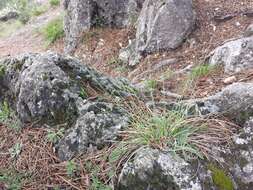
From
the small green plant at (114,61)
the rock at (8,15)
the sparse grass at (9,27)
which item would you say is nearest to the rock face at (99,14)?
the small green plant at (114,61)

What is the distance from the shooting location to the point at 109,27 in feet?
24.5

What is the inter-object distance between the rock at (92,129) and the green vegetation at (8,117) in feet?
1.65

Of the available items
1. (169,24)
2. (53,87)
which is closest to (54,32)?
(169,24)

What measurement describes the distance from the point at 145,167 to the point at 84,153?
0.51m

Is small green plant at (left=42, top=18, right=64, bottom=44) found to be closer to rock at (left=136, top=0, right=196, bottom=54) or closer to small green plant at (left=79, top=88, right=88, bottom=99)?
rock at (left=136, top=0, right=196, bottom=54)

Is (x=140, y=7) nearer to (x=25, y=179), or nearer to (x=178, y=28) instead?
(x=178, y=28)

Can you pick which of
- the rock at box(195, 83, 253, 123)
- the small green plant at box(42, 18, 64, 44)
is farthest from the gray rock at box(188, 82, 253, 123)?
the small green plant at box(42, 18, 64, 44)

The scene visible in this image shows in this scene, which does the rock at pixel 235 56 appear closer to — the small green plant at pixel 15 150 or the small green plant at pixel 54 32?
the small green plant at pixel 15 150

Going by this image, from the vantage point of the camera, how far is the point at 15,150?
10.7ft

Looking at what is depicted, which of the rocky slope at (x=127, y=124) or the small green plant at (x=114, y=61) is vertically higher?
the rocky slope at (x=127, y=124)

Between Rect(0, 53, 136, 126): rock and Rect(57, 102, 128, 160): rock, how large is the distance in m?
0.12

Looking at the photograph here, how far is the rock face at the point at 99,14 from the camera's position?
285 inches

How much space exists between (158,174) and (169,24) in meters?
3.79

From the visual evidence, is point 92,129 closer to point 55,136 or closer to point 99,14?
point 55,136
